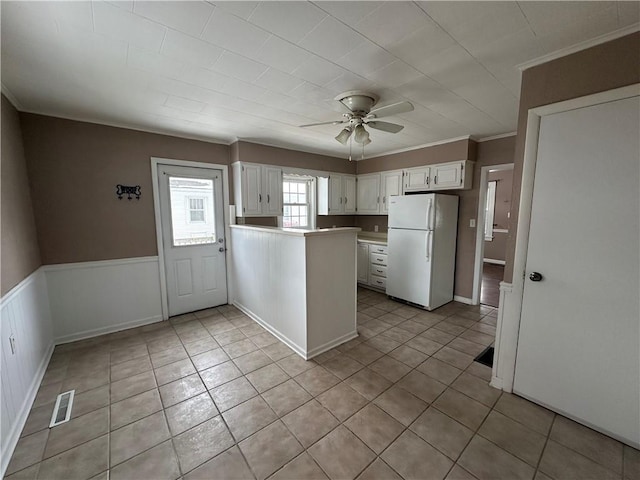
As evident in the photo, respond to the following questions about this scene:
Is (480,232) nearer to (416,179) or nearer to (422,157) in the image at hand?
(416,179)

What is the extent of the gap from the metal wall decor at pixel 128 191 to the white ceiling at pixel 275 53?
0.78m

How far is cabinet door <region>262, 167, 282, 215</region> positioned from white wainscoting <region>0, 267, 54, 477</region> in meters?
2.63

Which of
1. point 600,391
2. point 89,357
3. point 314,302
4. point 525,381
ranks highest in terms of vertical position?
point 314,302

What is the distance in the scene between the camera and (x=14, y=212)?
7.27ft

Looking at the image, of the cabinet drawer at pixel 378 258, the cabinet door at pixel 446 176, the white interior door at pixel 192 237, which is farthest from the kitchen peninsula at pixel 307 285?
the cabinet door at pixel 446 176

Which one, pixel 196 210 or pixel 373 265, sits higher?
pixel 196 210

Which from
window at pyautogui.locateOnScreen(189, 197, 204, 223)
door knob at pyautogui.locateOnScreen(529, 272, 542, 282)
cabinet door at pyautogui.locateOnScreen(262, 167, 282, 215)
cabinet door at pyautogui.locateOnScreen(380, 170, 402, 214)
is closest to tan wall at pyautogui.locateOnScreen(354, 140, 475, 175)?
cabinet door at pyautogui.locateOnScreen(380, 170, 402, 214)

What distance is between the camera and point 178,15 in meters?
1.40

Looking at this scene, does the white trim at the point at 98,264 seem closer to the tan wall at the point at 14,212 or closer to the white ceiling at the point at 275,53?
the tan wall at the point at 14,212

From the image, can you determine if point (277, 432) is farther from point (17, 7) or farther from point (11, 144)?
point (11, 144)

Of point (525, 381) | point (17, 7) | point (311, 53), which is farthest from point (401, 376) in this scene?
point (17, 7)

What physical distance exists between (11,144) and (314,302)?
119 inches

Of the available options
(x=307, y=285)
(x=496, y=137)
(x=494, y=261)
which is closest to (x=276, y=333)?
(x=307, y=285)

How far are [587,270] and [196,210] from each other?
13.5ft
